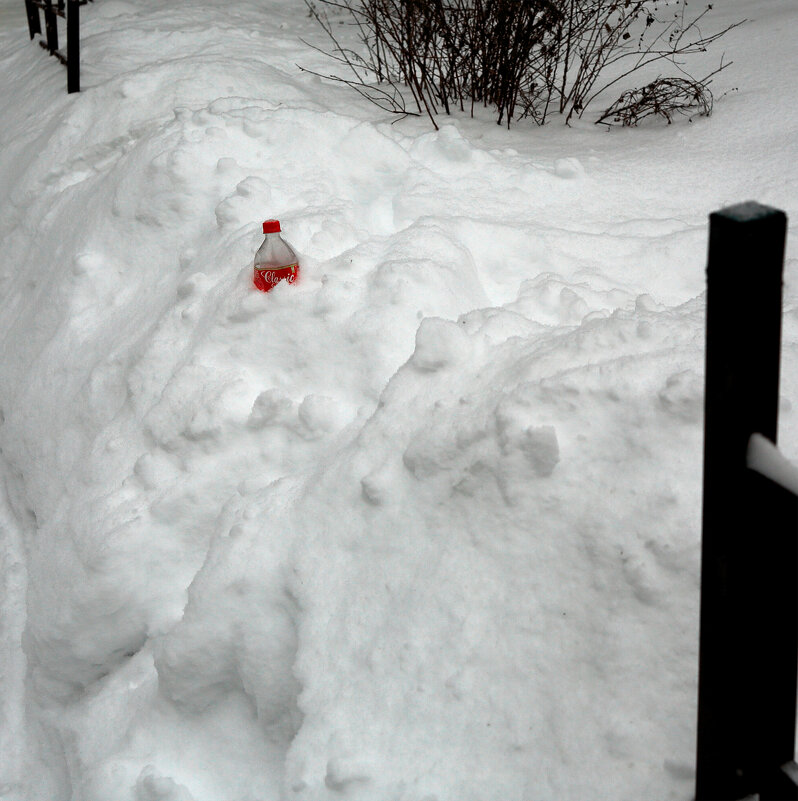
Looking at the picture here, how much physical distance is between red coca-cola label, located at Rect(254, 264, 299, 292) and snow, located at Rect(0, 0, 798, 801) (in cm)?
4

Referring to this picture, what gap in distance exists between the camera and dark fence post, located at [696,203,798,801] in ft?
4.04

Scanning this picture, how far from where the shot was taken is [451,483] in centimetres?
217

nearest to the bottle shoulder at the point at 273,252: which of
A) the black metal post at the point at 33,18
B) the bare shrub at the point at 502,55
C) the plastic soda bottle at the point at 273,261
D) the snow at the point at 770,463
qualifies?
the plastic soda bottle at the point at 273,261

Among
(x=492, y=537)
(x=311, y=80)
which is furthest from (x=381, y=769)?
(x=311, y=80)

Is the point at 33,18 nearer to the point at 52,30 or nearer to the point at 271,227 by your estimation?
the point at 52,30

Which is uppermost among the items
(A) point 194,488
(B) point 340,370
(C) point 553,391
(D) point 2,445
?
(C) point 553,391

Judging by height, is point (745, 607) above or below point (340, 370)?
above

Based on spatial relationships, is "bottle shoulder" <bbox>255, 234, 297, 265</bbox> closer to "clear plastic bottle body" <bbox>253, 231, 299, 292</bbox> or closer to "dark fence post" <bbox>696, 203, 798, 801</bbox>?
"clear plastic bottle body" <bbox>253, 231, 299, 292</bbox>

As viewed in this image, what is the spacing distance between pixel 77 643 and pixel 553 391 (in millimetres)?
1485

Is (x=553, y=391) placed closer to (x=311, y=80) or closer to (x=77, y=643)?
(x=77, y=643)

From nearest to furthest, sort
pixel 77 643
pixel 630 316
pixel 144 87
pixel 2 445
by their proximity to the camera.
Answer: pixel 630 316, pixel 77 643, pixel 2 445, pixel 144 87

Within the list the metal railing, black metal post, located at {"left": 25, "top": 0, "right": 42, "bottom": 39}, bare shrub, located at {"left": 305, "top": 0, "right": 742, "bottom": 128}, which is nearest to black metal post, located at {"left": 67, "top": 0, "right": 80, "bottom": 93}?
the metal railing

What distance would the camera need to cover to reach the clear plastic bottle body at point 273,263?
292 centimetres

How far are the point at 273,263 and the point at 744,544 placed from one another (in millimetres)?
1874
